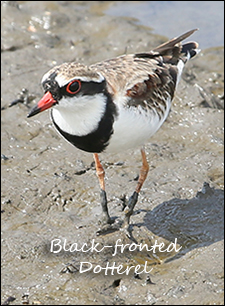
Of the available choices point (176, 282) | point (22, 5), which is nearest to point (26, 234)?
point (176, 282)

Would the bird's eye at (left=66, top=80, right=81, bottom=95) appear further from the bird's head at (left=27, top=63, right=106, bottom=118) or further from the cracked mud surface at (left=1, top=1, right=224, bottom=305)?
the cracked mud surface at (left=1, top=1, right=224, bottom=305)

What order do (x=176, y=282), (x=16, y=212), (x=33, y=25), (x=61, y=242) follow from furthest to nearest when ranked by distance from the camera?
(x=33, y=25) → (x=16, y=212) → (x=61, y=242) → (x=176, y=282)

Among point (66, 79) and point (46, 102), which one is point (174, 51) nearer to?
point (66, 79)

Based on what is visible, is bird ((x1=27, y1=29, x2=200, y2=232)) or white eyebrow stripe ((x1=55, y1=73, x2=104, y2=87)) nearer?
white eyebrow stripe ((x1=55, y1=73, x2=104, y2=87))

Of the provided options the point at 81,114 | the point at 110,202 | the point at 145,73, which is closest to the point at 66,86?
the point at 81,114

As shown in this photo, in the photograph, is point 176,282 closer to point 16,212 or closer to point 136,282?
point 136,282

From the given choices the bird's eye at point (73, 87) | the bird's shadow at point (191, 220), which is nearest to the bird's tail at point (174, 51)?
the bird's shadow at point (191, 220)

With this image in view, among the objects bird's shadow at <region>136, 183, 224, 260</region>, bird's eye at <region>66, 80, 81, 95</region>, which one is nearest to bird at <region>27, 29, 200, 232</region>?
bird's eye at <region>66, 80, 81, 95</region>
